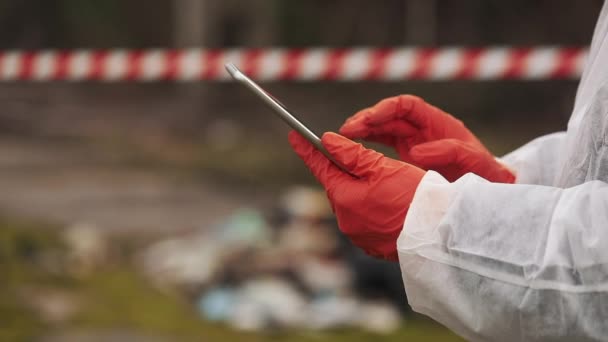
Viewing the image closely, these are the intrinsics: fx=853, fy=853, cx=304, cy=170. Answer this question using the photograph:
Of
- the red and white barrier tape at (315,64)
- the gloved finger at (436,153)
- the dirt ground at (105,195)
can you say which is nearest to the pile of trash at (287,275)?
the dirt ground at (105,195)

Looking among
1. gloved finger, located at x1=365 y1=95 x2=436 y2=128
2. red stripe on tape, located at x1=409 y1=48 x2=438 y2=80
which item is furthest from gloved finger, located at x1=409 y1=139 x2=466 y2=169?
red stripe on tape, located at x1=409 y1=48 x2=438 y2=80

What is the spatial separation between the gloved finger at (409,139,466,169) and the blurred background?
6.08 ft

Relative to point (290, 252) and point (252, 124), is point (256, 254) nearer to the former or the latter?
point (290, 252)

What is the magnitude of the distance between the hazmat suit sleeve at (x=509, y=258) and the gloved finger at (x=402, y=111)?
38 centimetres

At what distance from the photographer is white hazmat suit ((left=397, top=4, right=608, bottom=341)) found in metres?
1.24

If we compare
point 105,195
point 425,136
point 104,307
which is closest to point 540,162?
point 425,136

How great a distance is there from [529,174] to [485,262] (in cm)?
55

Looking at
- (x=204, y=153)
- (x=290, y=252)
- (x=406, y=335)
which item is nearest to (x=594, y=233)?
(x=406, y=335)

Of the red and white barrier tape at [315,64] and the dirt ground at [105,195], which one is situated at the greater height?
the red and white barrier tape at [315,64]

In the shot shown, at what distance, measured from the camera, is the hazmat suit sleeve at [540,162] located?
1.79m

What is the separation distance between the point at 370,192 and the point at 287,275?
2.37 meters

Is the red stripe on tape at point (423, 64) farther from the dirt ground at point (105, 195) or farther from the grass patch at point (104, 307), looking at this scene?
the grass patch at point (104, 307)

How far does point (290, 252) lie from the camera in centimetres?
385

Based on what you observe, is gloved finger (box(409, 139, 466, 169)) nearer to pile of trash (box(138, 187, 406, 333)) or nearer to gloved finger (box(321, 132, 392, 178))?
gloved finger (box(321, 132, 392, 178))
